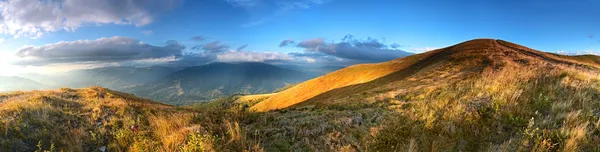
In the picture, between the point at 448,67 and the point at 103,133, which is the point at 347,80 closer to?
the point at 448,67

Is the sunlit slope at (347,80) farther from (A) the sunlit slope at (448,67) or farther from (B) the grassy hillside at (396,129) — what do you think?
(B) the grassy hillside at (396,129)

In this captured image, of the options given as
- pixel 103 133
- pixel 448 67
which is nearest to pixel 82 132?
pixel 103 133

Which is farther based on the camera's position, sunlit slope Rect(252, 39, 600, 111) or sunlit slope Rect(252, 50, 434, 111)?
sunlit slope Rect(252, 50, 434, 111)

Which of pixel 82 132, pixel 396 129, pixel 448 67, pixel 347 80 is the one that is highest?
pixel 448 67

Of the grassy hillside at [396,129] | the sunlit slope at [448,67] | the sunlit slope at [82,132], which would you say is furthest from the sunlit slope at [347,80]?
the grassy hillside at [396,129]

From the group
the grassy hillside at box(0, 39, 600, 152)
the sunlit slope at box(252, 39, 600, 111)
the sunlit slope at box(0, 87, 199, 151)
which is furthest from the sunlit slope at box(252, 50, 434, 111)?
the grassy hillside at box(0, 39, 600, 152)

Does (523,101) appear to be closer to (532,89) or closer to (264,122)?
(532,89)

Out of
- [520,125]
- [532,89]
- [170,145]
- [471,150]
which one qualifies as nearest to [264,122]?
[170,145]

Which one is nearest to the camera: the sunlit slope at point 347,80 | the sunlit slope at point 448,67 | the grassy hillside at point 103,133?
the grassy hillside at point 103,133

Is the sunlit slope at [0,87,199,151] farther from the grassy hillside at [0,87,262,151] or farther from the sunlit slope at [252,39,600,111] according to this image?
the sunlit slope at [252,39,600,111]

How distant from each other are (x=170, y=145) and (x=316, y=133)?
372cm

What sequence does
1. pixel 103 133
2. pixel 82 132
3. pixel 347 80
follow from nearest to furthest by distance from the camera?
pixel 82 132 < pixel 103 133 < pixel 347 80

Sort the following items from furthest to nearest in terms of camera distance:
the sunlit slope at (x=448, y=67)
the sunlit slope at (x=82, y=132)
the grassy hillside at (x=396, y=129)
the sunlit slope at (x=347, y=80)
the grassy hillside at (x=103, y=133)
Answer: the sunlit slope at (x=347, y=80) → the sunlit slope at (x=448, y=67) → the sunlit slope at (x=82, y=132) → the grassy hillside at (x=103, y=133) → the grassy hillside at (x=396, y=129)

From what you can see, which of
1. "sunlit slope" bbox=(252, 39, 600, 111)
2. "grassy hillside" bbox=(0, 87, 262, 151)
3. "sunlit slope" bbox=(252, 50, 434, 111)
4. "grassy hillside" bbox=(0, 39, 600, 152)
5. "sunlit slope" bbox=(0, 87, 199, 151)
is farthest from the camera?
"sunlit slope" bbox=(252, 50, 434, 111)
